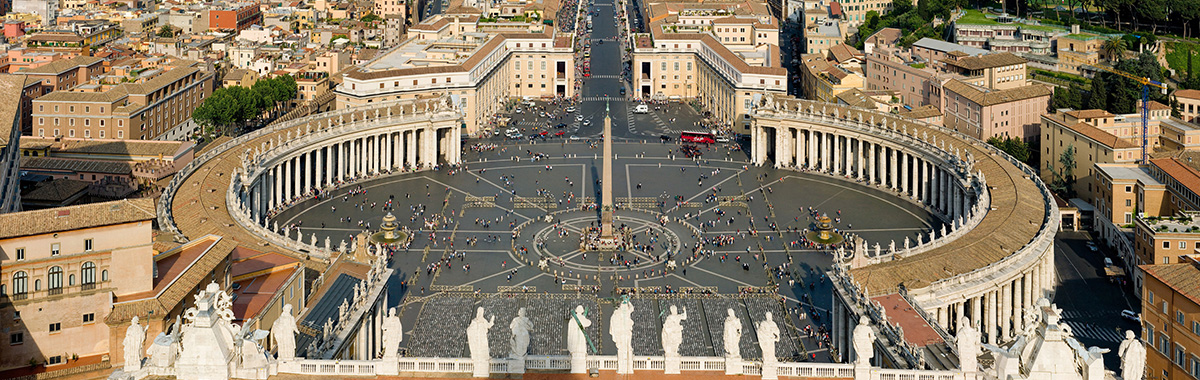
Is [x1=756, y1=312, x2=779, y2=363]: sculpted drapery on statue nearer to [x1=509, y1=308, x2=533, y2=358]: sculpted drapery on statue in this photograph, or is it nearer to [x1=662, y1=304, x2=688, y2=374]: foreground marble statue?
[x1=662, y1=304, x2=688, y2=374]: foreground marble statue

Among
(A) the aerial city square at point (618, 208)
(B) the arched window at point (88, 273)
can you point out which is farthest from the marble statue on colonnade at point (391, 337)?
(B) the arched window at point (88, 273)

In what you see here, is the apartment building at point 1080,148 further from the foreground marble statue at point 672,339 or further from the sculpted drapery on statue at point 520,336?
the sculpted drapery on statue at point 520,336

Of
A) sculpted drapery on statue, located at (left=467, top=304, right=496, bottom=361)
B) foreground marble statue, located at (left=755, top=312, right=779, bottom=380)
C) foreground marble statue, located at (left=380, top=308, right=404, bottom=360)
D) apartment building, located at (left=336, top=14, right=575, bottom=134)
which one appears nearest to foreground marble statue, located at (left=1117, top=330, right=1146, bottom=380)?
foreground marble statue, located at (left=755, top=312, right=779, bottom=380)

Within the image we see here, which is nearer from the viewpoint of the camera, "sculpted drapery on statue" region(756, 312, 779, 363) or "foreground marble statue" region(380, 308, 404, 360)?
"sculpted drapery on statue" region(756, 312, 779, 363)

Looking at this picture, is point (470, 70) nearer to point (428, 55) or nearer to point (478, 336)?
point (428, 55)

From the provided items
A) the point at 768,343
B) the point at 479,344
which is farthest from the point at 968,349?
the point at 479,344

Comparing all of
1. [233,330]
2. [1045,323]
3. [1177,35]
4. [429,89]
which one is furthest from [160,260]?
[1177,35]

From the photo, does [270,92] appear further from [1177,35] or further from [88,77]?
[1177,35]
